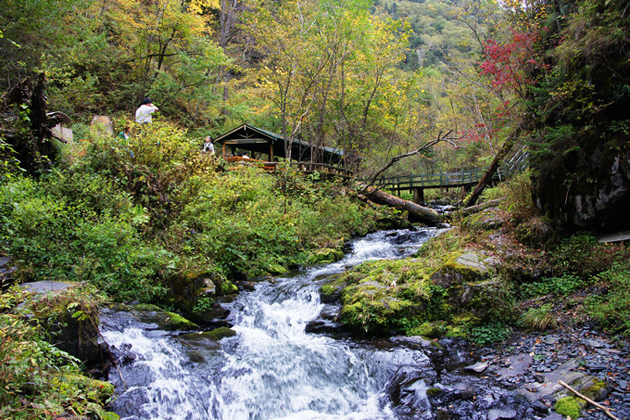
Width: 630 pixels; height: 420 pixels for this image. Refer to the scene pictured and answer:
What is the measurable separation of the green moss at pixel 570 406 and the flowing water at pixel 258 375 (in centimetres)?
143

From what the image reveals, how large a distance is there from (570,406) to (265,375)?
12.4 feet

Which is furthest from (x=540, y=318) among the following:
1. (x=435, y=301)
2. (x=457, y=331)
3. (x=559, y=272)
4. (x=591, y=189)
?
(x=591, y=189)

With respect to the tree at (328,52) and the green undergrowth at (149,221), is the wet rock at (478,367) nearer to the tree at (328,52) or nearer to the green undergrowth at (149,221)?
the green undergrowth at (149,221)

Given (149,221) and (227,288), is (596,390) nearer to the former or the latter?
(227,288)

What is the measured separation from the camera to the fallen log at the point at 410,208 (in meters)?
17.5

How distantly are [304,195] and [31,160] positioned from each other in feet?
29.1

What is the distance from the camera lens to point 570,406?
3986 millimetres

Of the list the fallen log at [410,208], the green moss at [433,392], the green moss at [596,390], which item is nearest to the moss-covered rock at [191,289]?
the green moss at [433,392]

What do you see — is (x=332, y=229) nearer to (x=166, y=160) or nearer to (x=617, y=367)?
→ (x=166, y=160)

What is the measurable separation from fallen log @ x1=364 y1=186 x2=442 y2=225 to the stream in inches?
469

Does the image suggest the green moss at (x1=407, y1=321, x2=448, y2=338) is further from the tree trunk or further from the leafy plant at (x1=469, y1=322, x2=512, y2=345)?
the tree trunk

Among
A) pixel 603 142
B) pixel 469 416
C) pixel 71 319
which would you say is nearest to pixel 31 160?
pixel 71 319

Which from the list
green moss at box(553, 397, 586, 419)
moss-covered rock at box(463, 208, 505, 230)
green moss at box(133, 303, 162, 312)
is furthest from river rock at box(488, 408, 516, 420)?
green moss at box(133, 303, 162, 312)

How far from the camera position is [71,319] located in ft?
14.5
